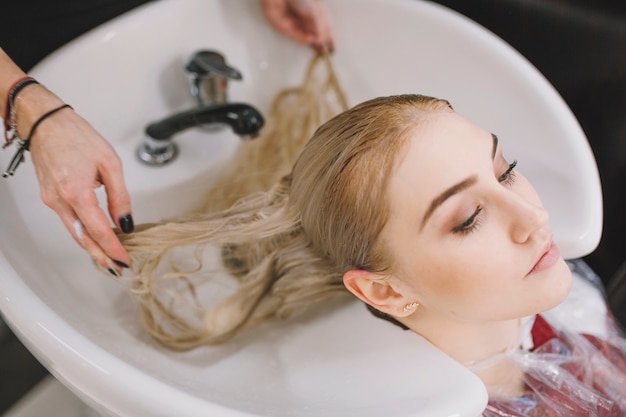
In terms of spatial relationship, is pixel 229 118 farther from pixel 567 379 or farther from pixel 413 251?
pixel 567 379

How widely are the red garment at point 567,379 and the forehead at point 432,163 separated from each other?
0.36 meters

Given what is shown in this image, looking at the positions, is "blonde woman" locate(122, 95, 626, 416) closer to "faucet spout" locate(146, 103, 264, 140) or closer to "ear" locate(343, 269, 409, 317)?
"ear" locate(343, 269, 409, 317)

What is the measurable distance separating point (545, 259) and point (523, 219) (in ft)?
0.25

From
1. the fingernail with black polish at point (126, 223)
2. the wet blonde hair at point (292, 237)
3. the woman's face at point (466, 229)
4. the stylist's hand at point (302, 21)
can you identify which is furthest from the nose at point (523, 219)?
the stylist's hand at point (302, 21)

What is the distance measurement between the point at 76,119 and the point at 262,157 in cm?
42

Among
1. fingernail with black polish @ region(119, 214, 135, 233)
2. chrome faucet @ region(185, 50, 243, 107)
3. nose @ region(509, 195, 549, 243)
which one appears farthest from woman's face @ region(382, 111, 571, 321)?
chrome faucet @ region(185, 50, 243, 107)

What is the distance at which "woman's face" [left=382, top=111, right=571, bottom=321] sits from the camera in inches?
26.9

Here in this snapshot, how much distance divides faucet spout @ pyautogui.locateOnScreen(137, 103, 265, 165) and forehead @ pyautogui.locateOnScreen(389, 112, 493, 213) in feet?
1.23

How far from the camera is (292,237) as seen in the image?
86 cm

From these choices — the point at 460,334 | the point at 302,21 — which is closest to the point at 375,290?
the point at 460,334

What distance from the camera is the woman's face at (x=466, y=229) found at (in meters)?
0.68

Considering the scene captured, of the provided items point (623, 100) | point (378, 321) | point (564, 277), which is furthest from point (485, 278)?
point (623, 100)

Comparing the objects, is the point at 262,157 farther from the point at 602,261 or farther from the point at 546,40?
the point at 602,261

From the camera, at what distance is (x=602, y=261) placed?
49.6 inches
